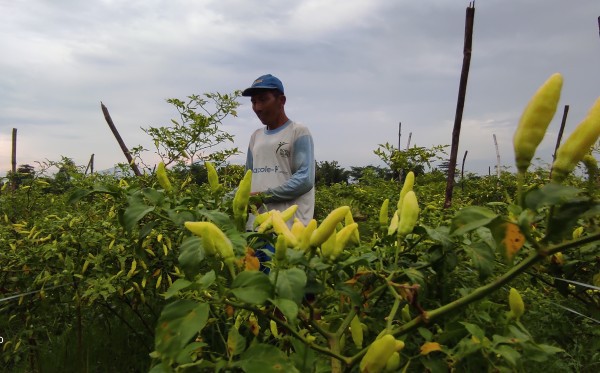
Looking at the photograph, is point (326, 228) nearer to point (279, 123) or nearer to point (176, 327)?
point (176, 327)

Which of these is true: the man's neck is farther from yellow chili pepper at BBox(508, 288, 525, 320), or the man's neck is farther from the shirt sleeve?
yellow chili pepper at BBox(508, 288, 525, 320)

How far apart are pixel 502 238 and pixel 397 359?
0.26 metres

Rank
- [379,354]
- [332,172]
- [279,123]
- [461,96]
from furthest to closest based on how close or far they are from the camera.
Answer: [332,172] → [461,96] → [279,123] → [379,354]

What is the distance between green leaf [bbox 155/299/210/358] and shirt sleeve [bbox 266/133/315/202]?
152cm

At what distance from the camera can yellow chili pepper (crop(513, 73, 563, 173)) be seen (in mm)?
621

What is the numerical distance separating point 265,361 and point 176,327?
0.13 metres

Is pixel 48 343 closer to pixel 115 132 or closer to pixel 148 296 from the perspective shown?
pixel 148 296

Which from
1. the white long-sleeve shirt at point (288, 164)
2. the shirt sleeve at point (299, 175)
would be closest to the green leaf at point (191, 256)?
the shirt sleeve at point (299, 175)

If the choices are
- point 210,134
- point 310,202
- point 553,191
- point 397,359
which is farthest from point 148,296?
point 553,191

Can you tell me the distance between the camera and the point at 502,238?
0.60 meters

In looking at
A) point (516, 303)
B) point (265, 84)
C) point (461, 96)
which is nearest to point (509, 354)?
point (516, 303)

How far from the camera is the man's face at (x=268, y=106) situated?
2.49m

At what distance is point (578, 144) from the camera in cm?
61

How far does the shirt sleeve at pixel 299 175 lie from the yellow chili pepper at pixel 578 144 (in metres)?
1.56
